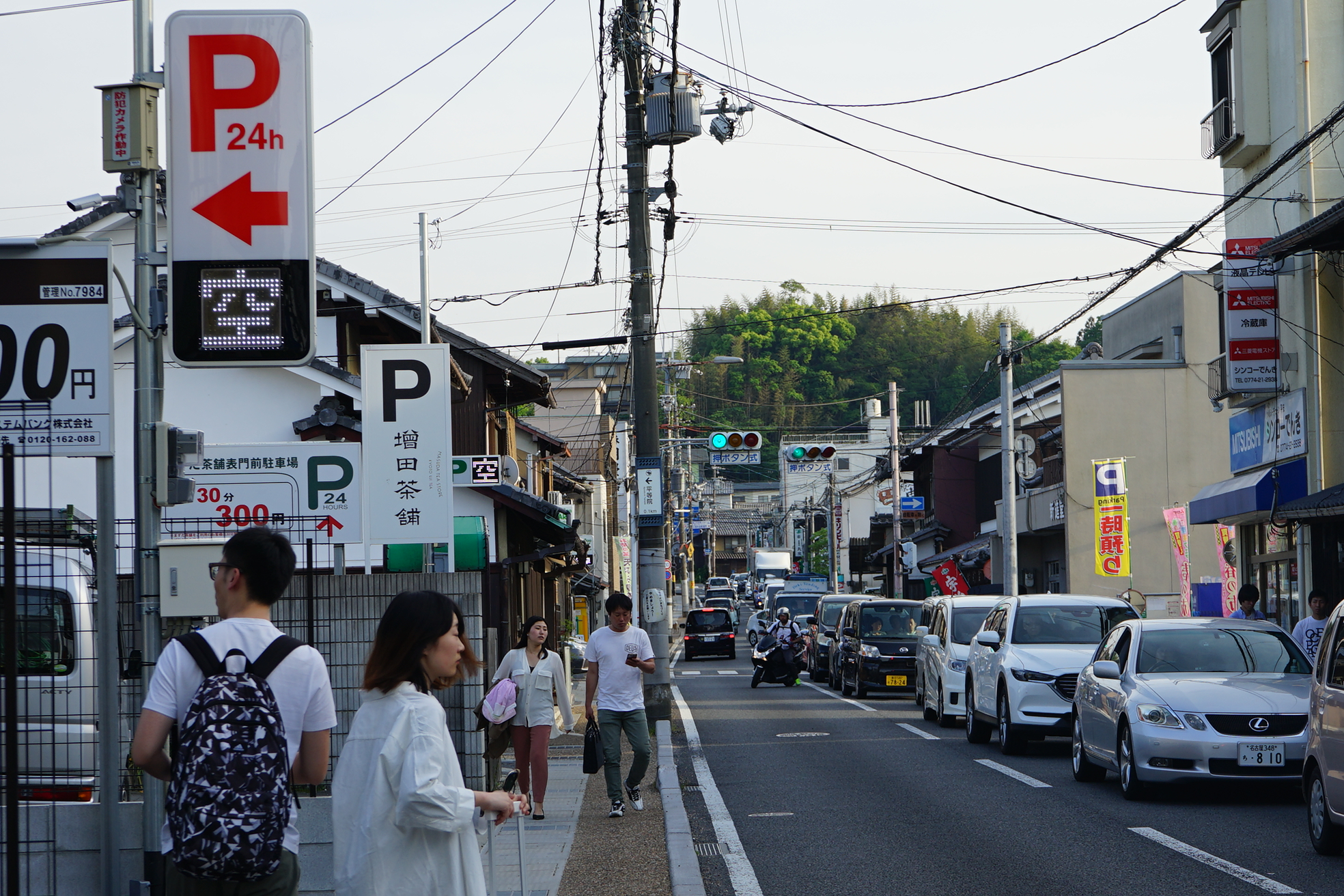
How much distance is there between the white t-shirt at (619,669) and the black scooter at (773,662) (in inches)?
794

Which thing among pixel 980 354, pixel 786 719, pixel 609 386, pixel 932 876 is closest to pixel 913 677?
pixel 786 719

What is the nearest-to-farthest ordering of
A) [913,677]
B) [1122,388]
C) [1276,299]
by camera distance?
[1276,299]
[913,677]
[1122,388]

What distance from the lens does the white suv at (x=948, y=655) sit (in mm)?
21062

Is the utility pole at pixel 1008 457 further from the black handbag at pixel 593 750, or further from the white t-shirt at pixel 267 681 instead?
the white t-shirt at pixel 267 681

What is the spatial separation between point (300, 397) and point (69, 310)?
60.6 ft

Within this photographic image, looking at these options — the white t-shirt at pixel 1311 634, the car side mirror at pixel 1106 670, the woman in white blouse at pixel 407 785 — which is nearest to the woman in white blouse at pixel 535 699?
the car side mirror at pixel 1106 670

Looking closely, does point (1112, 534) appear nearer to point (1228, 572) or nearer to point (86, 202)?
point (1228, 572)

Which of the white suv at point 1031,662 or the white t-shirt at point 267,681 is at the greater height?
the white t-shirt at point 267,681

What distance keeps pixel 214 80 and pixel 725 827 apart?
7271 mm

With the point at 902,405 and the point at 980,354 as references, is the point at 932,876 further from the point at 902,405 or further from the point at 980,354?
the point at 902,405

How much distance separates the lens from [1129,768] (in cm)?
1229

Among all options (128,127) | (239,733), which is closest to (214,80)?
(128,127)

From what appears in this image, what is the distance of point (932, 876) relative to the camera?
923 centimetres

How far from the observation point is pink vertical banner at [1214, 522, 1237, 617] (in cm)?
2695
